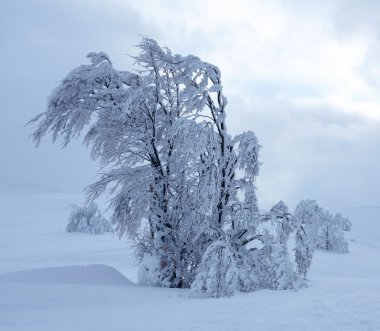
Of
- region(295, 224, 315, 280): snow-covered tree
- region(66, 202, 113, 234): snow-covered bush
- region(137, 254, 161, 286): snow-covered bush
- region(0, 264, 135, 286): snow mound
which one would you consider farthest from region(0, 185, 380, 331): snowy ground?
region(66, 202, 113, 234): snow-covered bush

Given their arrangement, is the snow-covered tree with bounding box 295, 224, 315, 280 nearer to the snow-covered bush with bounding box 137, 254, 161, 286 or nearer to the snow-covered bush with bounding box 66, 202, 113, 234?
the snow-covered bush with bounding box 137, 254, 161, 286

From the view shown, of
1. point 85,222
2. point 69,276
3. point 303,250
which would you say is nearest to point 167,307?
point 69,276

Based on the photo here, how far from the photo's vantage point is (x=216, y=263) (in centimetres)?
1066

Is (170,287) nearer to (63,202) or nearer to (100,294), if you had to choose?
(100,294)

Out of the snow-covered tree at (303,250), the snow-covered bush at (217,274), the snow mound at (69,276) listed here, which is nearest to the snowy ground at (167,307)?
the snow mound at (69,276)

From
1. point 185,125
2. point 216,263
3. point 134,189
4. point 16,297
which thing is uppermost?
point 185,125

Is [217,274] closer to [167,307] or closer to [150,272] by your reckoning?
[167,307]

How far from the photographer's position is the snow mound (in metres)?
11.3

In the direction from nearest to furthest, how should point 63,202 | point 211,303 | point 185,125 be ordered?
point 211,303
point 185,125
point 63,202

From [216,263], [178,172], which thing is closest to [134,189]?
[178,172]

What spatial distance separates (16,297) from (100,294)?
5.92 feet

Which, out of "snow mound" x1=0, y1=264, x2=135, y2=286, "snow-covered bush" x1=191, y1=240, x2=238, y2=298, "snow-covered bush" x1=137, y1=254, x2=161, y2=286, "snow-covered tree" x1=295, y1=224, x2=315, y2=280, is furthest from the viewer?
"snow-covered bush" x1=137, y1=254, x2=161, y2=286

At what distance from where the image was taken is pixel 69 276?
38.5 feet

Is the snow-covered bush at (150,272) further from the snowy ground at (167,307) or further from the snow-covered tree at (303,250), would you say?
the snow-covered tree at (303,250)
